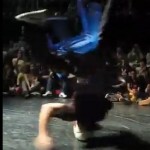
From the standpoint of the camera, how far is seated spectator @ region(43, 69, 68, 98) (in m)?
1.31

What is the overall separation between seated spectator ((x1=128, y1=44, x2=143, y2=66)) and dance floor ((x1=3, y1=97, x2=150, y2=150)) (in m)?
0.12

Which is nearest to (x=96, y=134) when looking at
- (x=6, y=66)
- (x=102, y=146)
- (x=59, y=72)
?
(x=102, y=146)

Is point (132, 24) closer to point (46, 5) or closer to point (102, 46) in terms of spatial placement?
point (102, 46)

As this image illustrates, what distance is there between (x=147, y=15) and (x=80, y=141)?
0.39 m

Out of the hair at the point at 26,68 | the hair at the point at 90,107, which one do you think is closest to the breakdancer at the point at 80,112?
the hair at the point at 90,107

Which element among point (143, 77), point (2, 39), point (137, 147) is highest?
point (2, 39)

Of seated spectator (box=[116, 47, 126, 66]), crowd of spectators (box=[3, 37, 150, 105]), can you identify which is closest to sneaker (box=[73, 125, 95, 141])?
crowd of spectators (box=[3, 37, 150, 105])

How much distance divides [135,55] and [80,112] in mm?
221

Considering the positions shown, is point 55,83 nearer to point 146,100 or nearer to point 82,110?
point 82,110

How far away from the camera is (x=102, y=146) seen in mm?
1307

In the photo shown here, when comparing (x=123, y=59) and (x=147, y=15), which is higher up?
(x=147, y=15)

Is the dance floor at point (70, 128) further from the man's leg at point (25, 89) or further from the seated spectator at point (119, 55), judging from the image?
the seated spectator at point (119, 55)

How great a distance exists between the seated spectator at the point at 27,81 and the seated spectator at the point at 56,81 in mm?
39

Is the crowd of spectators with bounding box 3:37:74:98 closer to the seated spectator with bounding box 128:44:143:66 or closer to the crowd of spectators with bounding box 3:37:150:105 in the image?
the crowd of spectators with bounding box 3:37:150:105
